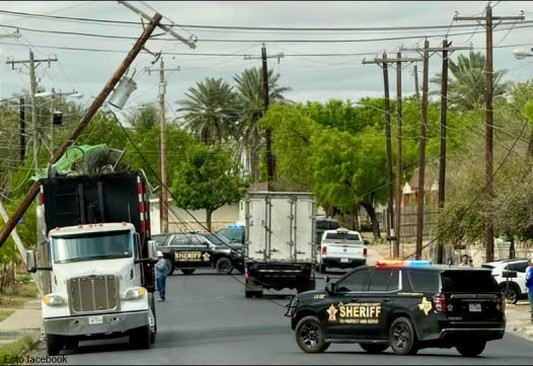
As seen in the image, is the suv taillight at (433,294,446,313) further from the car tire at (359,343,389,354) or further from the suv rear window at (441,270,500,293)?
the car tire at (359,343,389,354)

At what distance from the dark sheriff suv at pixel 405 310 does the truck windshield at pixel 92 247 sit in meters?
3.97

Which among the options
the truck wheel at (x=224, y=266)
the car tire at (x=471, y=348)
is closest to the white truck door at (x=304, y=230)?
the truck wheel at (x=224, y=266)

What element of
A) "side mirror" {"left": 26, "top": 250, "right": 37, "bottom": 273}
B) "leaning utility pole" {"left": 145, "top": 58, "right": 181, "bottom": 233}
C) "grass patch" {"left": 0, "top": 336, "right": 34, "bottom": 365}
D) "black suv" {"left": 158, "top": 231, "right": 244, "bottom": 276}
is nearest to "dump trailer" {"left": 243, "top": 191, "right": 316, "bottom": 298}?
"black suv" {"left": 158, "top": 231, "right": 244, "bottom": 276}

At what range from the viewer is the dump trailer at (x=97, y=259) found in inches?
1016

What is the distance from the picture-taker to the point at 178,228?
319ft

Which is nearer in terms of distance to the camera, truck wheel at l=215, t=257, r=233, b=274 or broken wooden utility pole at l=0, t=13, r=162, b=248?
broken wooden utility pole at l=0, t=13, r=162, b=248

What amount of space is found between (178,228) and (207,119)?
14.4 metres

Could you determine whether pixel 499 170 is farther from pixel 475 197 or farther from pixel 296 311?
pixel 296 311

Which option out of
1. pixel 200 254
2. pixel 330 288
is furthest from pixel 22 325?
pixel 200 254

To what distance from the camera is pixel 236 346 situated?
25.6 m

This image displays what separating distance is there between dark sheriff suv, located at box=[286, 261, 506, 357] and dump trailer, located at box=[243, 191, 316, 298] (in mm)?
16113

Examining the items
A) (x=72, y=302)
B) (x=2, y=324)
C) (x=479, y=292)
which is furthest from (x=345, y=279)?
(x=2, y=324)

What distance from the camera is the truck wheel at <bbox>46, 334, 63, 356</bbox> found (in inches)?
1014

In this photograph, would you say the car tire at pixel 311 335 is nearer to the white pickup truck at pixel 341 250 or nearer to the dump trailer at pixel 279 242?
the dump trailer at pixel 279 242
